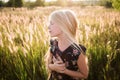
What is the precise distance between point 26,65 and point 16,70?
13cm

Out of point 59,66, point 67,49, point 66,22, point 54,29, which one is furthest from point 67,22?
point 59,66

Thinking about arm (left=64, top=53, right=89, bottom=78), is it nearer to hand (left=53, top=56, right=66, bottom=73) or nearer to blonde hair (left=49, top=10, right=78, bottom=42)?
hand (left=53, top=56, right=66, bottom=73)

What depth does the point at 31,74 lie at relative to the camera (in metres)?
3.15

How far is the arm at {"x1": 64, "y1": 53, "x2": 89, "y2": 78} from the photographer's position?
220 centimetres

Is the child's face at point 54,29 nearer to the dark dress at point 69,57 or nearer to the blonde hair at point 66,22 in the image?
the blonde hair at point 66,22

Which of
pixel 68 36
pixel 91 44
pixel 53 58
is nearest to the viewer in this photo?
pixel 68 36

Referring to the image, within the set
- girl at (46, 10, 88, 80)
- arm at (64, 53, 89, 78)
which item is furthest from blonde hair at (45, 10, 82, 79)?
arm at (64, 53, 89, 78)

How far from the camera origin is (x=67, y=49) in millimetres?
2311

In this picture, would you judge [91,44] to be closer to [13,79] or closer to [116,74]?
[116,74]

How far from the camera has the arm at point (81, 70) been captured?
220 cm

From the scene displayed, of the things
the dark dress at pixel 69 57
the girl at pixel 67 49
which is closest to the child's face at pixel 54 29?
the girl at pixel 67 49

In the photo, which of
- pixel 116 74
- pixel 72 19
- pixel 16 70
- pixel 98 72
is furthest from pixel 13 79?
pixel 72 19

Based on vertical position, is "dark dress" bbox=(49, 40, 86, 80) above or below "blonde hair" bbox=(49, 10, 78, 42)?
below

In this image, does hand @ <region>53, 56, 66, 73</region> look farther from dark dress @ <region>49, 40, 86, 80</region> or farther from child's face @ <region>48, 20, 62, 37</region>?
child's face @ <region>48, 20, 62, 37</region>
